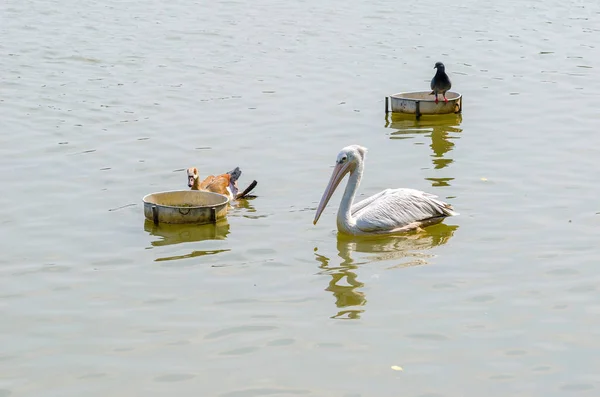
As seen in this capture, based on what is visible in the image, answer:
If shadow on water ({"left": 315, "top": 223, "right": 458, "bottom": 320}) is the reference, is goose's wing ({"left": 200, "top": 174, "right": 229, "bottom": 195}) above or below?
above

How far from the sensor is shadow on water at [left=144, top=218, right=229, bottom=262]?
10.2m

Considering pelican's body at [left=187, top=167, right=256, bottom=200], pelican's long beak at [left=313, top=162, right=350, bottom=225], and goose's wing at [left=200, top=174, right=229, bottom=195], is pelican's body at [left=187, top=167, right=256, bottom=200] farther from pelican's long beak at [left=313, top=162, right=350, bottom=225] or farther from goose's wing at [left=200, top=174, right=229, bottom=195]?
pelican's long beak at [left=313, top=162, right=350, bottom=225]

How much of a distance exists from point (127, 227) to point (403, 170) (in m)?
3.76

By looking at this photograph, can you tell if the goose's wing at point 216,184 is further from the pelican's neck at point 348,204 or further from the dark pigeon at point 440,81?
the dark pigeon at point 440,81

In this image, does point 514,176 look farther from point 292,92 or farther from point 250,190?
point 292,92

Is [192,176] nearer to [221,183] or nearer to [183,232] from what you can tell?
[221,183]

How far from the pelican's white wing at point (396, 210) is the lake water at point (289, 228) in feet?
0.71

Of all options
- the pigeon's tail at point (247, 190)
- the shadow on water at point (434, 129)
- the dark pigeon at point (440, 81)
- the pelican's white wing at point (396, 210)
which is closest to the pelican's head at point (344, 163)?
the pelican's white wing at point (396, 210)

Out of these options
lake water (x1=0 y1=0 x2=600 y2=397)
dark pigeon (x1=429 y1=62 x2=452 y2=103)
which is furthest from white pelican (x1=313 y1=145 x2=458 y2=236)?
dark pigeon (x1=429 y1=62 x2=452 y2=103)

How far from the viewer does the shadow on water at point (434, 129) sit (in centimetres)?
1385

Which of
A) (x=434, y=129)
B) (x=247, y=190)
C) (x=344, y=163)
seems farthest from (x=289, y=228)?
(x=434, y=129)

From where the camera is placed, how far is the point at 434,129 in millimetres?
15062

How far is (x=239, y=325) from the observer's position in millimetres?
8047

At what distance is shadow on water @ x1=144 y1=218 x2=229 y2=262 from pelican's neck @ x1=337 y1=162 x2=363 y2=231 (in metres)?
1.12
